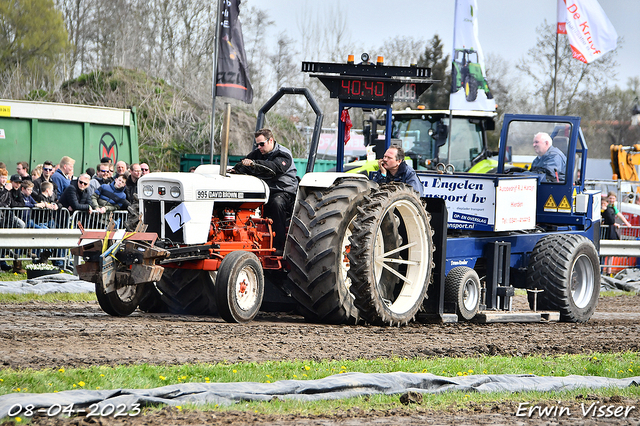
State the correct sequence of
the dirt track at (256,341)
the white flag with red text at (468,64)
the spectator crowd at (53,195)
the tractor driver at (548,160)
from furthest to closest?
the white flag with red text at (468,64) → the spectator crowd at (53,195) → the tractor driver at (548,160) → the dirt track at (256,341)

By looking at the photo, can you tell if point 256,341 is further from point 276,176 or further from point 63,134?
point 63,134

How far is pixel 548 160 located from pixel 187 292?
5347 mm

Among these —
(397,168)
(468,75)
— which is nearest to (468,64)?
(468,75)

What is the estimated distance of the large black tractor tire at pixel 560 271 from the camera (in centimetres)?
999

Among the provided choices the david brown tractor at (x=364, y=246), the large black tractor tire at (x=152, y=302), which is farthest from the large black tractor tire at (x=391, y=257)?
the large black tractor tire at (x=152, y=302)

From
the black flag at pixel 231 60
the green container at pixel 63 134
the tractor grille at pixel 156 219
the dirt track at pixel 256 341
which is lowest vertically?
the dirt track at pixel 256 341

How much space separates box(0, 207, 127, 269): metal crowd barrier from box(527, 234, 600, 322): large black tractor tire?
616cm

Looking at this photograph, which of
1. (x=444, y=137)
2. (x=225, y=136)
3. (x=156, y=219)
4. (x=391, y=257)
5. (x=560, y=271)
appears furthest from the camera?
(x=444, y=137)

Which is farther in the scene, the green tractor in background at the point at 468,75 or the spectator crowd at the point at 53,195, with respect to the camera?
the green tractor in background at the point at 468,75

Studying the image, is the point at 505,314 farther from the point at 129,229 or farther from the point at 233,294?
the point at 129,229

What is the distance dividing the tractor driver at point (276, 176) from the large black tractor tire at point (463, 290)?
200 centimetres

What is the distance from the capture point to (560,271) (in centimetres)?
998

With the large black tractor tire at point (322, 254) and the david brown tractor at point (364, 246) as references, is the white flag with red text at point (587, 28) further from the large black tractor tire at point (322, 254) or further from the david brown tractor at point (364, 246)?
the large black tractor tire at point (322, 254)

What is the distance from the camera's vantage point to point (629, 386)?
567cm
